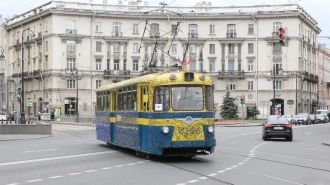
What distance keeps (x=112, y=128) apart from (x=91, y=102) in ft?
215

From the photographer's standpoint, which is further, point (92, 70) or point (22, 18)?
point (22, 18)

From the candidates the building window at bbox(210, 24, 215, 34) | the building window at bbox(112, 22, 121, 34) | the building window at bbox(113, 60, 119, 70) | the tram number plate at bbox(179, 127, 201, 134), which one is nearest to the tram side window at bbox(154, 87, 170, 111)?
the tram number plate at bbox(179, 127, 201, 134)

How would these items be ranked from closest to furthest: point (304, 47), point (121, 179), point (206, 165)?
point (121, 179) < point (206, 165) < point (304, 47)

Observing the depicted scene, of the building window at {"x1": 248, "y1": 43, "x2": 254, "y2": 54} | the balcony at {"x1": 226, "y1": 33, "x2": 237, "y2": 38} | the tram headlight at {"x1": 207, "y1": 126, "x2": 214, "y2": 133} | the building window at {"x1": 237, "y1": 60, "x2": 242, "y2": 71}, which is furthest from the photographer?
the building window at {"x1": 237, "y1": 60, "x2": 242, "y2": 71}

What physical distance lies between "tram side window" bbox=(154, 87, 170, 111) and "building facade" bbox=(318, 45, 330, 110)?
94.9 m

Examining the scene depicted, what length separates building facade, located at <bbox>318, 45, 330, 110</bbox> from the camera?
115m

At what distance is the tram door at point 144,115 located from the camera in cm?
1986

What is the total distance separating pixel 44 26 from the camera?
298ft

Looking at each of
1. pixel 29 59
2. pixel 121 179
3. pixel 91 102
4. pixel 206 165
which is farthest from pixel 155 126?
pixel 29 59

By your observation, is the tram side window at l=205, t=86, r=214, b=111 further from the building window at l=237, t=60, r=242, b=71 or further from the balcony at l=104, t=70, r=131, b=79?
the building window at l=237, t=60, r=242, b=71

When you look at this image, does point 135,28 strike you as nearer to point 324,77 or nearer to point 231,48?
point 231,48

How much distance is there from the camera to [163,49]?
92.2 meters

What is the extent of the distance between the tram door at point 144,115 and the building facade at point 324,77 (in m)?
94.2

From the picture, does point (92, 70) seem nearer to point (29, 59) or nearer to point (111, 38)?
point (111, 38)
